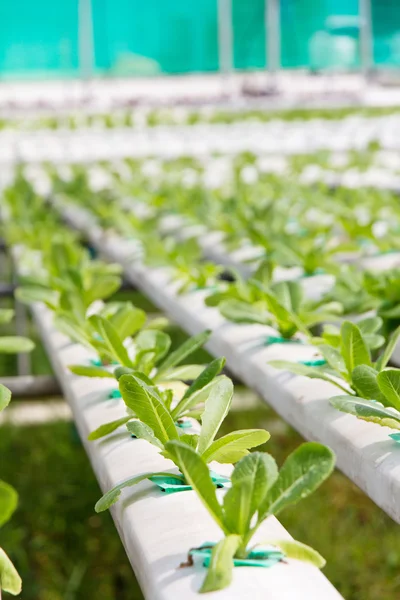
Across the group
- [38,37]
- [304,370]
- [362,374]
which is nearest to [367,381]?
[362,374]

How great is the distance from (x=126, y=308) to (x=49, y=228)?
110 cm

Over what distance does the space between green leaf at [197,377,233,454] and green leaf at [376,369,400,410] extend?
14cm

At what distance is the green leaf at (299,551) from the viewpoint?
0.66m

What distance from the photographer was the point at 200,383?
0.92m

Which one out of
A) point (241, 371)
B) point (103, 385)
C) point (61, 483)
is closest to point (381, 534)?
point (61, 483)

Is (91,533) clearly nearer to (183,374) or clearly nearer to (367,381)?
(183,374)

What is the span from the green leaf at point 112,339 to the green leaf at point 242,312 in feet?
0.72

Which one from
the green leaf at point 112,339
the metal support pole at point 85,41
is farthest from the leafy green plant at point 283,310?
the metal support pole at point 85,41

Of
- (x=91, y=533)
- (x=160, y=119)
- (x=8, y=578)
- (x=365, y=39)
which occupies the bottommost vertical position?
(x=91, y=533)

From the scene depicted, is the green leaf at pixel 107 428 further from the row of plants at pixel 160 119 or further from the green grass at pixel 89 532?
the row of plants at pixel 160 119

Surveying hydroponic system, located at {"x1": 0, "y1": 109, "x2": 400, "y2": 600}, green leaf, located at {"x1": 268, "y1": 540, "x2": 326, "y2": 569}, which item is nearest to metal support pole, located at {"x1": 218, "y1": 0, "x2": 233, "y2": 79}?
hydroponic system, located at {"x1": 0, "y1": 109, "x2": 400, "y2": 600}

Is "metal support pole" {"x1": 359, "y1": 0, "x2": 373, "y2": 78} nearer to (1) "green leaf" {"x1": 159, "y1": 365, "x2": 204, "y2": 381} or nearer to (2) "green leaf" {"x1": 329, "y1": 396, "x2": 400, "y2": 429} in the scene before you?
(1) "green leaf" {"x1": 159, "y1": 365, "x2": 204, "y2": 381}

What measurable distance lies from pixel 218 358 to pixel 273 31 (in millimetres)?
11776

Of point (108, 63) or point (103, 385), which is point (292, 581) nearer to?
point (103, 385)
